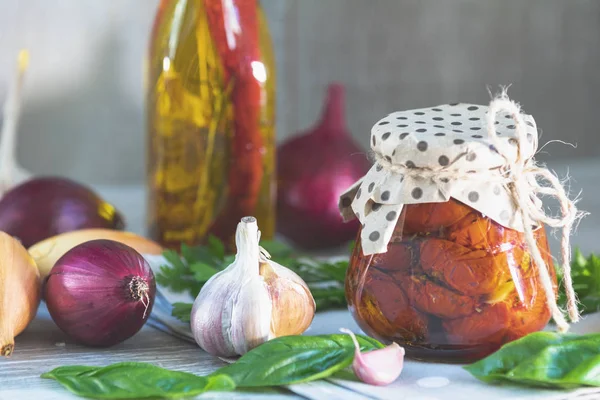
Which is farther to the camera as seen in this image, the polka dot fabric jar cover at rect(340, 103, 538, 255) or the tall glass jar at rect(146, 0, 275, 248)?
the tall glass jar at rect(146, 0, 275, 248)

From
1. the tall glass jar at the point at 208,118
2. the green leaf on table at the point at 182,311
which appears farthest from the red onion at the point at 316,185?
the green leaf on table at the point at 182,311

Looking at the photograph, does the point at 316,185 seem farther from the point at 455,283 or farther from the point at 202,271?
the point at 455,283

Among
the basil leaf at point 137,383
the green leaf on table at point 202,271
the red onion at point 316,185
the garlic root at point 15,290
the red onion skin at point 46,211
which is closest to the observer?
the basil leaf at point 137,383

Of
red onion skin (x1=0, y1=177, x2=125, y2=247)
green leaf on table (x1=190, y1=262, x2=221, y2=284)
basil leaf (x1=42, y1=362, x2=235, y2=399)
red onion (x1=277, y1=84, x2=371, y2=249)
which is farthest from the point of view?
red onion (x1=277, y1=84, x2=371, y2=249)

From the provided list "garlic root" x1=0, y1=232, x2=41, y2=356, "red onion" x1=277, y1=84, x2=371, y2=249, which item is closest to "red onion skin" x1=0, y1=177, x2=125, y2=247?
"garlic root" x1=0, y1=232, x2=41, y2=356

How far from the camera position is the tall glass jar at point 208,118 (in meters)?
1.00

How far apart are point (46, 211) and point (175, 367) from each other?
35cm

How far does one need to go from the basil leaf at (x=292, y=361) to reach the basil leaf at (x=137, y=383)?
0.02 m

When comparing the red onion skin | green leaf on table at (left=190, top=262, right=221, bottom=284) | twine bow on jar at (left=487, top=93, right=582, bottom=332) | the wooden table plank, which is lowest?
the wooden table plank

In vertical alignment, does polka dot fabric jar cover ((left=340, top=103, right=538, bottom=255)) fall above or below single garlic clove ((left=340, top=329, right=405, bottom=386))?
above

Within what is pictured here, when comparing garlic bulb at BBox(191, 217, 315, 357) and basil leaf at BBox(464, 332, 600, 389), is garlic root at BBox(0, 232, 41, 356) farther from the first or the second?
basil leaf at BBox(464, 332, 600, 389)

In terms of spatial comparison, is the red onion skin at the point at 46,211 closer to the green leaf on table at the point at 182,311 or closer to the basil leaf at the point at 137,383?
the green leaf on table at the point at 182,311

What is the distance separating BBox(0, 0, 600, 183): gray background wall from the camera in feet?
5.43

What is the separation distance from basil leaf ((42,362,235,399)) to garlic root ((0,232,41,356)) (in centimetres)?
9
